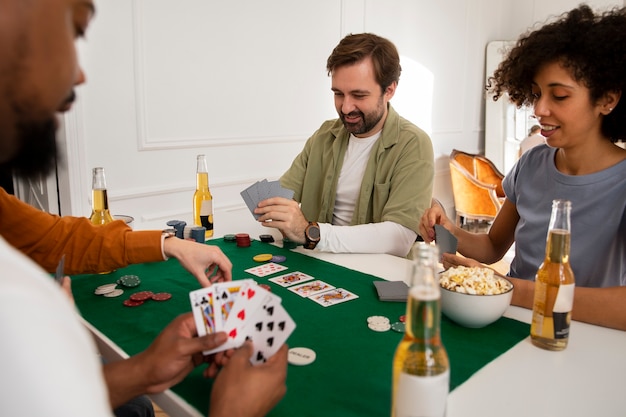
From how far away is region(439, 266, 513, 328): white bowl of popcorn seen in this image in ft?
3.79

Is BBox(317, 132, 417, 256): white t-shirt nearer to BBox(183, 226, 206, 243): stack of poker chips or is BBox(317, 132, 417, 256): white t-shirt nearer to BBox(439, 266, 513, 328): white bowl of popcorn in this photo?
BBox(183, 226, 206, 243): stack of poker chips

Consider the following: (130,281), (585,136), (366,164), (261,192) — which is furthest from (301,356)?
(366,164)

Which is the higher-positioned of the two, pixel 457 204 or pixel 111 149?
pixel 111 149

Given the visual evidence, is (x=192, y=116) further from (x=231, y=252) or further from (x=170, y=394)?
(x=170, y=394)

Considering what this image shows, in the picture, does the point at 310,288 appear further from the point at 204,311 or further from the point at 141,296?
the point at 204,311

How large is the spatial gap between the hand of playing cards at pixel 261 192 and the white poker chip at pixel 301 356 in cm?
87

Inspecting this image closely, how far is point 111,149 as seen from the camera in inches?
112

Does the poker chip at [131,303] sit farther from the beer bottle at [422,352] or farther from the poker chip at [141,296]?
the beer bottle at [422,352]

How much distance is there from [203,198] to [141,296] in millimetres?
647

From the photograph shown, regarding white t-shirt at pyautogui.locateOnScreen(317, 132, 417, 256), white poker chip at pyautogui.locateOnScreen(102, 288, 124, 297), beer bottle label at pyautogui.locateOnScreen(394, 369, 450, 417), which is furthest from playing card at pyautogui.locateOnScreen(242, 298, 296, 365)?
white t-shirt at pyautogui.locateOnScreen(317, 132, 417, 256)

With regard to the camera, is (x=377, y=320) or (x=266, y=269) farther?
(x=266, y=269)

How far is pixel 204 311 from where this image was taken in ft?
3.00

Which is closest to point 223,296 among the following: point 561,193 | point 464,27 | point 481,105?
point 561,193

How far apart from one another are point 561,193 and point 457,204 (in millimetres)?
3686
